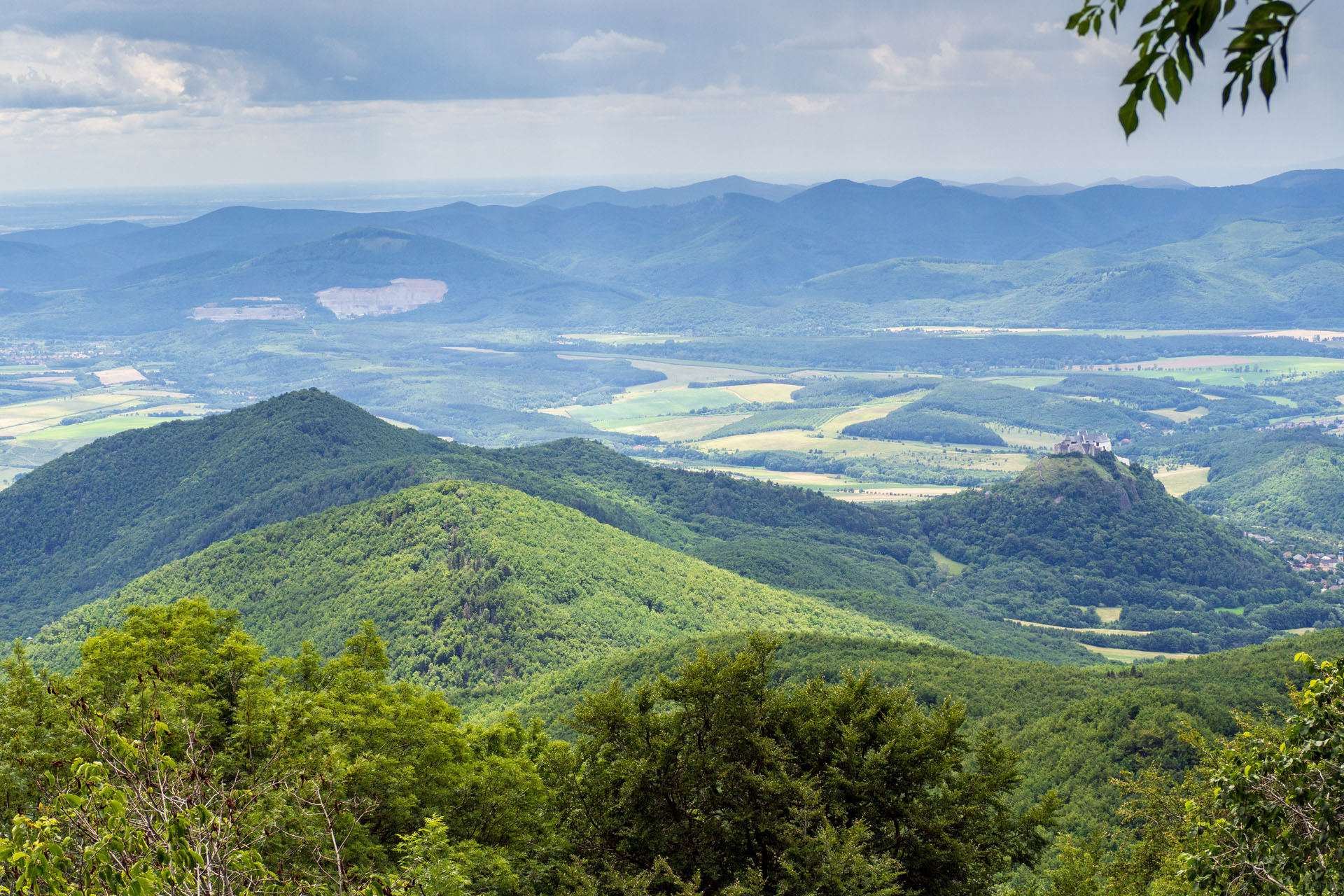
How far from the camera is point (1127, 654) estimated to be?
136 metres

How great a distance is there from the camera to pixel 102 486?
152 meters

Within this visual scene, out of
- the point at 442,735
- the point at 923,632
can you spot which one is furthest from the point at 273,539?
the point at 442,735

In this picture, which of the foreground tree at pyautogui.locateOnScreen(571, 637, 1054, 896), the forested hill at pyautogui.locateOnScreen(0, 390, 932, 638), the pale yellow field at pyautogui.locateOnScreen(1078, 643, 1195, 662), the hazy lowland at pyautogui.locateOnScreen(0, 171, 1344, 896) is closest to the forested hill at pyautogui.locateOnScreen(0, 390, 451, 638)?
the forested hill at pyautogui.locateOnScreen(0, 390, 932, 638)

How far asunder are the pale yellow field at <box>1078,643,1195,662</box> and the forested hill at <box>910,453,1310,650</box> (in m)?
16.9

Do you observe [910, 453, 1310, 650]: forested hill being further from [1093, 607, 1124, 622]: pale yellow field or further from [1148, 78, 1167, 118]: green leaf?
[1148, 78, 1167, 118]: green leaf

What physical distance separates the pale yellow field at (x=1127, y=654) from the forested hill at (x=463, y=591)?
127ft

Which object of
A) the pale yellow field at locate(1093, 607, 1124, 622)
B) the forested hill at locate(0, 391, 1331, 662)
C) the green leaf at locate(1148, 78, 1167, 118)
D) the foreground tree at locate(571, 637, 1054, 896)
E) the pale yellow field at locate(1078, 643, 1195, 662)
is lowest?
the pale yellow field at locate(1093, 607, 1124, 622)

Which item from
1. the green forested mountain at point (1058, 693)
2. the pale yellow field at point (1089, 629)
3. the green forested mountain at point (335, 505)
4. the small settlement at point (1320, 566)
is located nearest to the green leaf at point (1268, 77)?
the green forested mountain at point (1058, 693)

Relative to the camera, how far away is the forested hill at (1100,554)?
161 metres

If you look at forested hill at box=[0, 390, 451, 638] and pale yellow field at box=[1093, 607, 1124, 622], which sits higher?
forested hill at box=[0, 390, 451, 638]

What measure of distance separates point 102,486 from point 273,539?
197 feet

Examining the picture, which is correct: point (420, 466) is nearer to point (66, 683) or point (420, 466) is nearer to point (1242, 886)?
point (66, 683)

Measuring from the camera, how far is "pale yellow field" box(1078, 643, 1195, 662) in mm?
132500

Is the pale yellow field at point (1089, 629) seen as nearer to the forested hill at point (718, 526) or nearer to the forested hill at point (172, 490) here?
the forested hill at point (718, 526)
